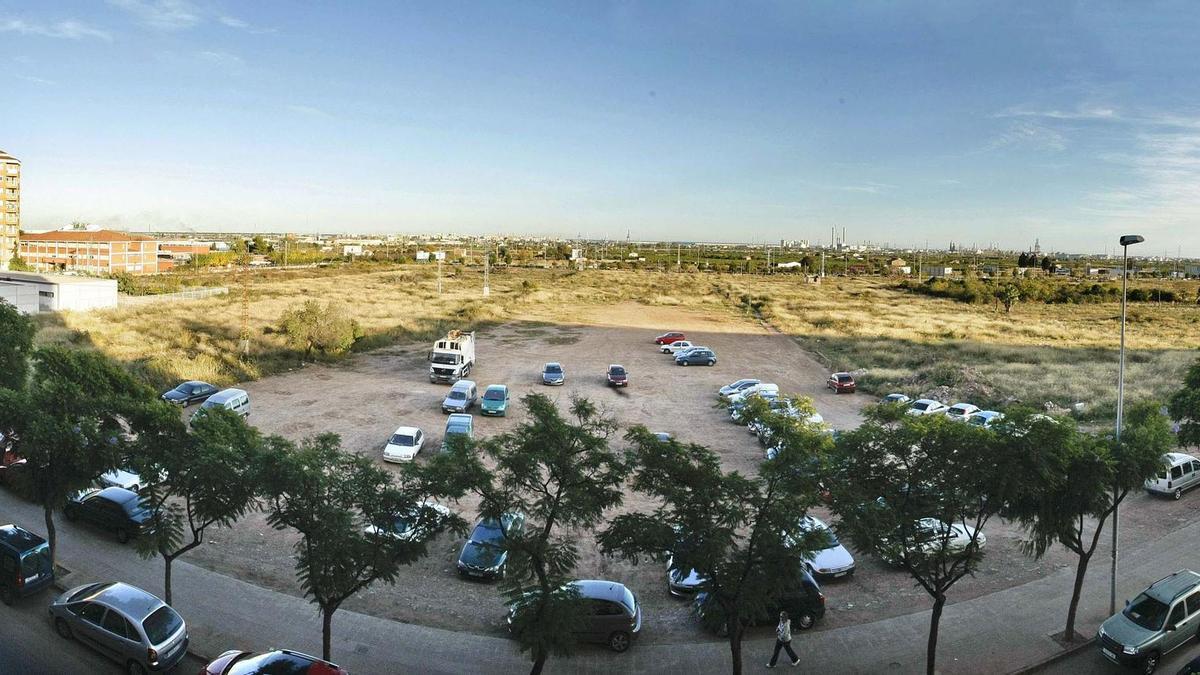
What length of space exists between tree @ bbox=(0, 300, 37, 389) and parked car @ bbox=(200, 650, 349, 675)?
1221 cm

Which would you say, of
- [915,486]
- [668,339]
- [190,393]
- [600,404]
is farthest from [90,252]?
[915,486]

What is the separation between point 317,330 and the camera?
41.8 meters

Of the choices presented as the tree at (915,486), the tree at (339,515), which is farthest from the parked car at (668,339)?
the tree at (339,515)

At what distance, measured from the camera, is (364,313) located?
62.9m

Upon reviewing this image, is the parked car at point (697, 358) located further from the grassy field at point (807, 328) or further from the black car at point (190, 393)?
the black car at point (190, 393)

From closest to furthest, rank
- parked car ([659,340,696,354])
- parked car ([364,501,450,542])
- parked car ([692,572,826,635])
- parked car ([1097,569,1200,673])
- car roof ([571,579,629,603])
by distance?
parked car ([364,501,450,542]) < parked car ([1097,569,1200,673]) < car roof ([571,579,629,603]) < parked car ([692,572,826,635]) < parked car ([659,340,696,354])

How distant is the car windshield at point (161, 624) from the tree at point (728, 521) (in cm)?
782

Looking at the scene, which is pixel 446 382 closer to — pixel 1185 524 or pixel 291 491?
pixel 291 491

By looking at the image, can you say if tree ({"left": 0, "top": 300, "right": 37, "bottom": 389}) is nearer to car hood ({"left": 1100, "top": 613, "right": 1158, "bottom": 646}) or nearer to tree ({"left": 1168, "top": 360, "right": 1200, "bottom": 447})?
car hood ({"left": 1100, "top": 613, "right": 1158, "bottom": 646})

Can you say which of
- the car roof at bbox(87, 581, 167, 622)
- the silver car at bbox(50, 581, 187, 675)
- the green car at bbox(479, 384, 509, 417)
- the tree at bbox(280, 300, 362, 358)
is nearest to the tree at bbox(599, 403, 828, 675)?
the silver car at bbox(50, 581, 187, 675)

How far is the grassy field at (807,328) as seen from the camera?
36406 millimetres

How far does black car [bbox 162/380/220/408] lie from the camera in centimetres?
2983

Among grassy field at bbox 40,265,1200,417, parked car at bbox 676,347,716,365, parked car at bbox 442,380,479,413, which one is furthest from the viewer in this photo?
parked car at bbox 676,347,716,365

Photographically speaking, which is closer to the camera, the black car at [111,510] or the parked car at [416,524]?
the parked car at [416,524]
